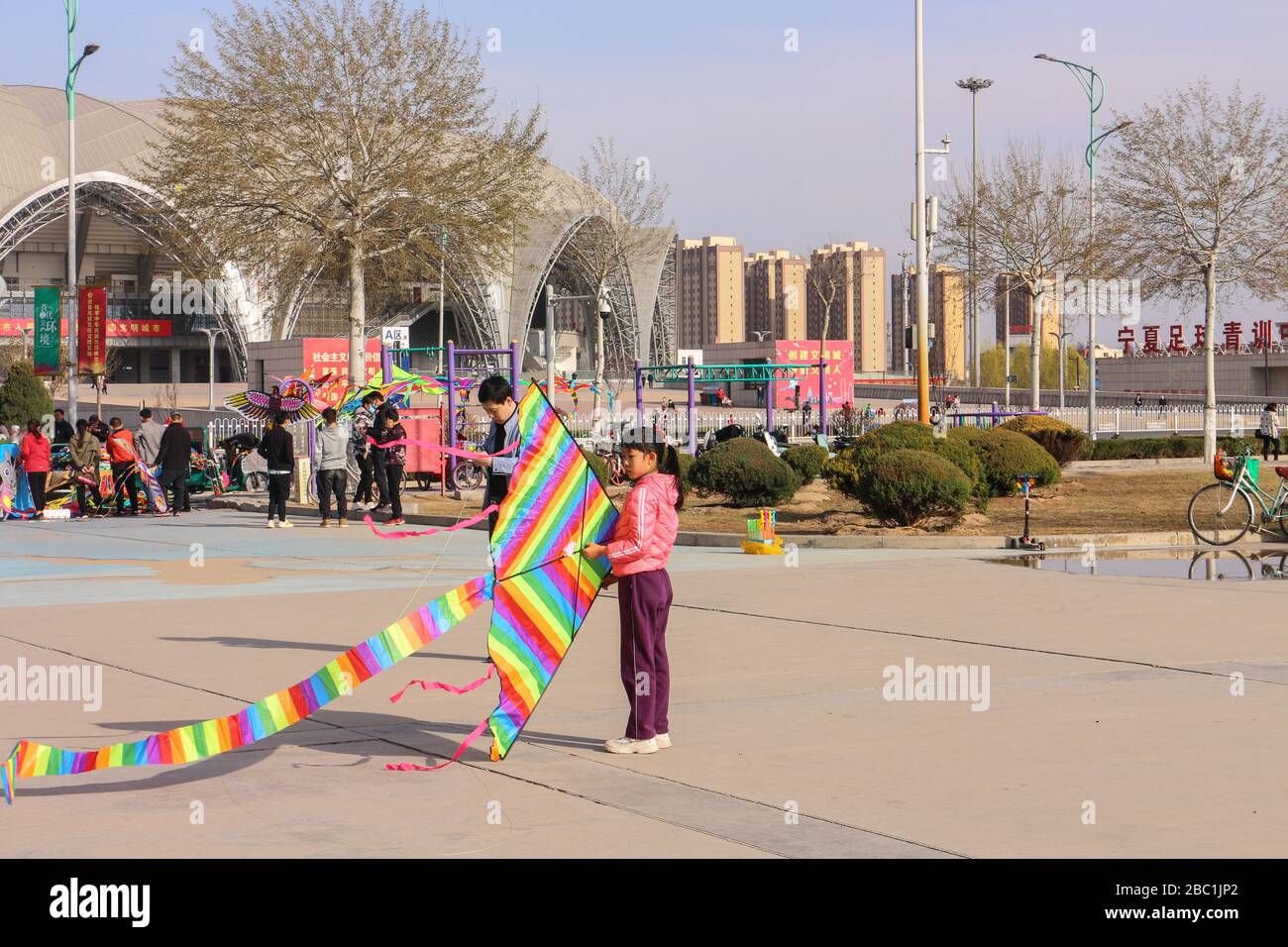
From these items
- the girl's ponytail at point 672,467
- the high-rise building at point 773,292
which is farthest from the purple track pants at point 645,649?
the high-rise building at point 773,292

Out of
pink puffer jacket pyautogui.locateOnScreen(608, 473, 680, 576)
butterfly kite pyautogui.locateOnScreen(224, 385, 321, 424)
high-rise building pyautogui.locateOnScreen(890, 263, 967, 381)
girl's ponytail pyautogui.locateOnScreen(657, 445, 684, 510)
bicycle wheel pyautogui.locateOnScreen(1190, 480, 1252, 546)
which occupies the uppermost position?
high-rise building pyautogui.locateOnScreen(890, 263, 967, 381)

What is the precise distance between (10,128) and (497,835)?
87.5 metres

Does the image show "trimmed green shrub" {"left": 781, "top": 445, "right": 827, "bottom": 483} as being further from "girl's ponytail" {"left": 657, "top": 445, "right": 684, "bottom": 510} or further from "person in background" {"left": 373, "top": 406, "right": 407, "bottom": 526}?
"girl's ponytail" {"left": 657, "top": 445, "right": 684, "bottom": 510}

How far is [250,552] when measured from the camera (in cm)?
1956

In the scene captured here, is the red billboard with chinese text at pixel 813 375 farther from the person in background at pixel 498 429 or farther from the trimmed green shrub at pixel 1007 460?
the person in background at pixel 498 429

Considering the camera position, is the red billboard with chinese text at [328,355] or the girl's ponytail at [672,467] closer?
the girl's ponytail at [672,467]

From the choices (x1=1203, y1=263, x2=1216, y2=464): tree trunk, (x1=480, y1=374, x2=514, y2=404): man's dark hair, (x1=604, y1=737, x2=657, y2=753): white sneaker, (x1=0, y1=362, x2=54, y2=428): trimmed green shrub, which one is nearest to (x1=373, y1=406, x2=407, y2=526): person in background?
(x1=480, y1=374, x2=514, y2=404): man's dark hair

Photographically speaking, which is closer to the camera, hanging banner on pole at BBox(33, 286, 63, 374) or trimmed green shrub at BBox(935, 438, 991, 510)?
trimmed green shrub at BBox(935, 438, 991, 510)

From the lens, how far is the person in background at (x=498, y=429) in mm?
9625

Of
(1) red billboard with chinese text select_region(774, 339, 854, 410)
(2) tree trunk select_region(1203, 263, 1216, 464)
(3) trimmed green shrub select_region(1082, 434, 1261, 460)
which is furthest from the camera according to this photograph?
(1) red billboard with chinese text select_region(774, 339, 854, 410)

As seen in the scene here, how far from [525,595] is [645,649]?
2.21 feet

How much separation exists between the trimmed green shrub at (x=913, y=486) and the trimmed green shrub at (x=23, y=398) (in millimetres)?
41834

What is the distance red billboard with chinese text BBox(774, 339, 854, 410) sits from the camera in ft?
209
